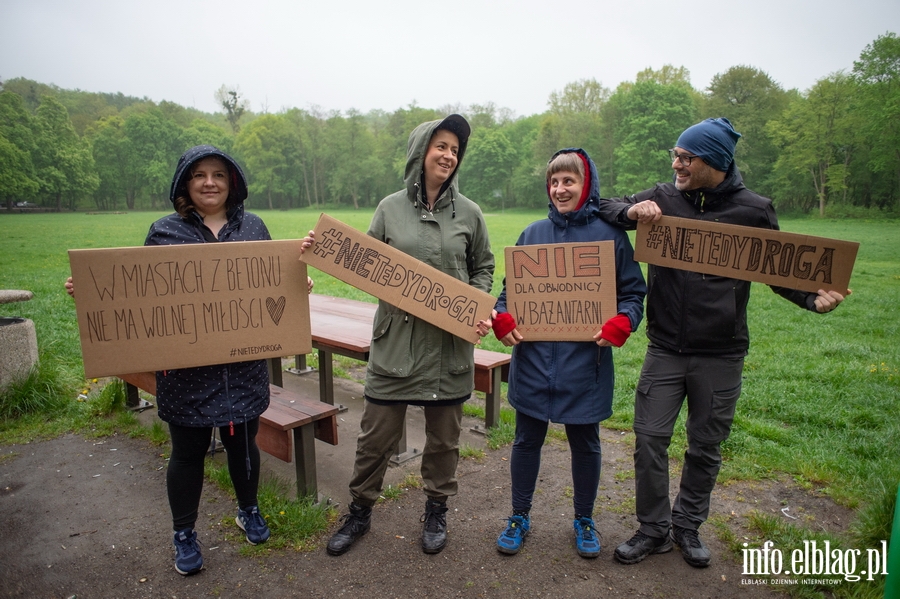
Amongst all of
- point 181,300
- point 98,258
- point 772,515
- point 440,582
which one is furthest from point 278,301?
point 772,515

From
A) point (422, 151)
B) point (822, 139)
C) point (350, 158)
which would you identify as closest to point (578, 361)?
point (422, 151)

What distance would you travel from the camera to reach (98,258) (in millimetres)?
2703

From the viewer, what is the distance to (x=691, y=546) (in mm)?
3088

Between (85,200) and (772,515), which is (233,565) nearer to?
(772,515)

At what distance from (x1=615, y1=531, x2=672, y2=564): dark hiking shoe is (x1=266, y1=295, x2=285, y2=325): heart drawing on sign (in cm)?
230

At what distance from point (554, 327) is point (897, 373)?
5692 mm

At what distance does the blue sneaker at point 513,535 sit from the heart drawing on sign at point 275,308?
1.79m

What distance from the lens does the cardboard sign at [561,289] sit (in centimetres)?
297

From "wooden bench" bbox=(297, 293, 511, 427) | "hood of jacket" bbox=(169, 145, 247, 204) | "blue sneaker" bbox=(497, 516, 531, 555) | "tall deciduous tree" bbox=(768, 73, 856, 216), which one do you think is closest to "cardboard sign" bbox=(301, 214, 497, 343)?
"hood of jacket" bbox=(169, 145, 247, 204)

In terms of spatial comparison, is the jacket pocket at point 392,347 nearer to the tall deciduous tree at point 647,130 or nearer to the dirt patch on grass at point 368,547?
the dirt patch on grass at point 368,547

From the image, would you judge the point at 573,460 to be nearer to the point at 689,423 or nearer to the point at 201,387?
the point at 689,423

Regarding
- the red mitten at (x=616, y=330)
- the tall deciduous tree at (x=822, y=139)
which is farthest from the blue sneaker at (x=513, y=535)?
the tall deciduous tree at (x=822, y=139)

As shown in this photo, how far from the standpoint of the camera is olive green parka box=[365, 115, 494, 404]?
304 cm

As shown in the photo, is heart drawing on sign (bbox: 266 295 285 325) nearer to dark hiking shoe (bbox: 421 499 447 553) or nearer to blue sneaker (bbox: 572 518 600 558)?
dark hiking shoe (bbox: 421 499 447 553)
